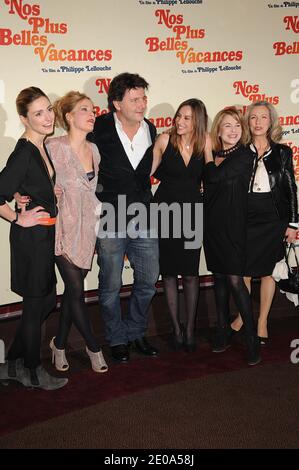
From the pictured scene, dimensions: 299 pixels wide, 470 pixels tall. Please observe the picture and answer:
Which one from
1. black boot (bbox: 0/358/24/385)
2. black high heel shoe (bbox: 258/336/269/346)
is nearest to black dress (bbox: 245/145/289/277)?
black high heel shoe (bbox: 258/336/269/346)

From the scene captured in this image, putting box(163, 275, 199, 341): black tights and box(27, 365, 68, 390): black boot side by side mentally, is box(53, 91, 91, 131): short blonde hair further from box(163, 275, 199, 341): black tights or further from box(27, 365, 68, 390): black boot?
box(27, 365, 68, 390): black boot

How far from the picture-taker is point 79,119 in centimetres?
366

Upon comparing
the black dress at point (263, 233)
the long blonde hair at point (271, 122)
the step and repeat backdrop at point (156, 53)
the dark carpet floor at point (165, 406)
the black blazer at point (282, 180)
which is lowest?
the dark carpet floor at point (165, 406)

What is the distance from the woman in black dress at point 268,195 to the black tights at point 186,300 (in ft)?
1.39

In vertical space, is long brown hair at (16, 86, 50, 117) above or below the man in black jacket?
above

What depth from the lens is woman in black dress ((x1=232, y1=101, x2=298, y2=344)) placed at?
4.12 metres

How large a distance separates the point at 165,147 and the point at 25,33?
118 cm

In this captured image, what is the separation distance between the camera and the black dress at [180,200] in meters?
3.96

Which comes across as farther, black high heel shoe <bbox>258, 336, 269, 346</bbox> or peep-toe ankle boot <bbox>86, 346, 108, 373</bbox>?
black high heel shoe <bbox>258, 336, 269, 346</bbox>

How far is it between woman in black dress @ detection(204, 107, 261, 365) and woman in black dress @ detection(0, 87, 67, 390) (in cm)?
102

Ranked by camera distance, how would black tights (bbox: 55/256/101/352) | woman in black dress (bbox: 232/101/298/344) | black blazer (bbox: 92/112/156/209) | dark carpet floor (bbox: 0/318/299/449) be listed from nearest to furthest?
dark carpet floor (bbox: 0/318/299/449), black tights (bbox: 55/256/101/352), black blazer (bbox: 92/112/156/209), woman in black dress (bbox: 232/101/298/344)

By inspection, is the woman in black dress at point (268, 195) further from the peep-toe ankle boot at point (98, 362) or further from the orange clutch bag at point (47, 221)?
the orange clutch bag at point (47, 221)

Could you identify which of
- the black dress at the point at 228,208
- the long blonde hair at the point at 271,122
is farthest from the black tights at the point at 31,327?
the long blonde hair at the point at 271,122
